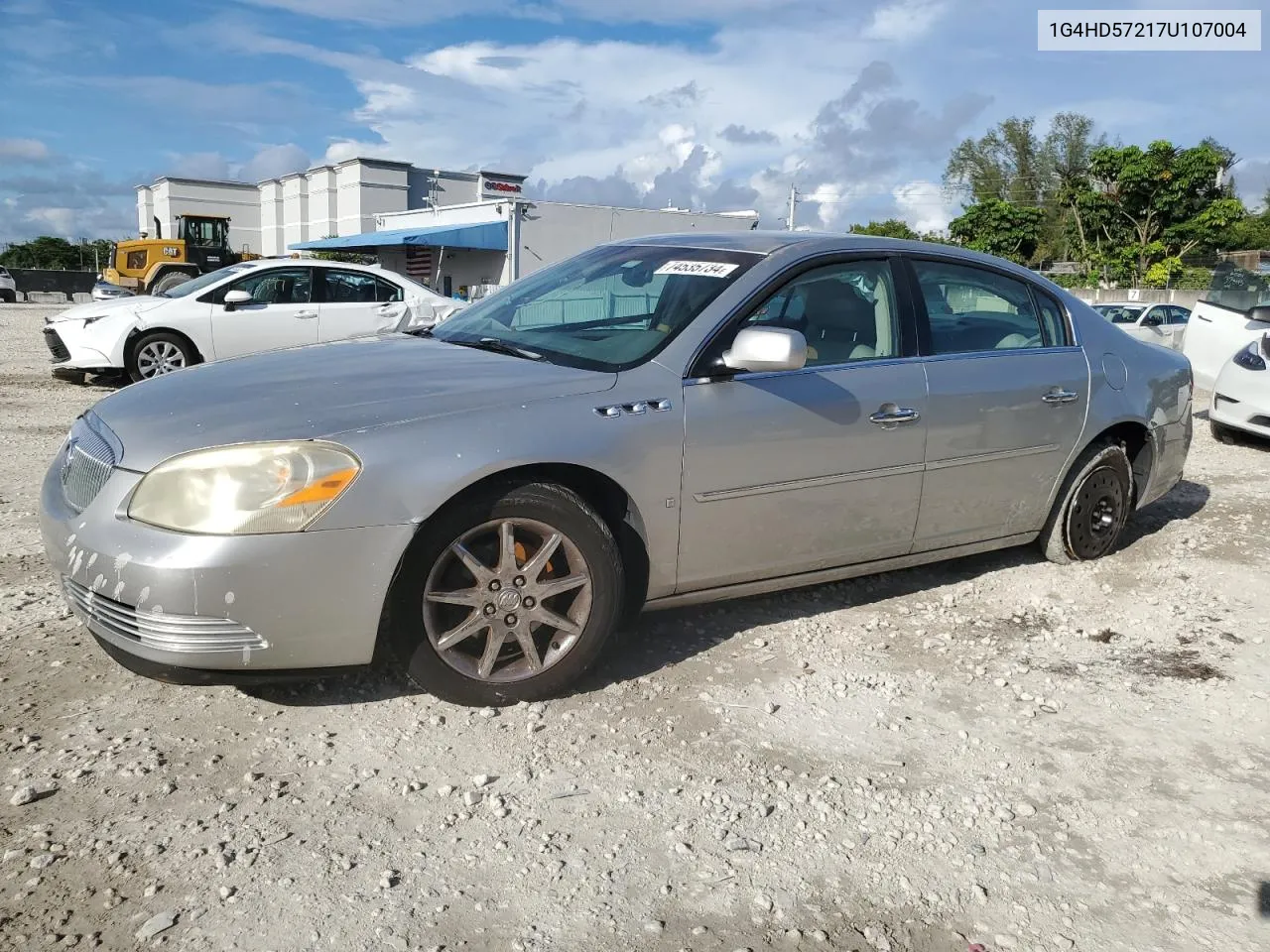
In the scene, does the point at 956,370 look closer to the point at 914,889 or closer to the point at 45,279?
the point at 914,889

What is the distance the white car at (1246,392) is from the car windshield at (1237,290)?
81 centimetres

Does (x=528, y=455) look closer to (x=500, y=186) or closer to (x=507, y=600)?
(x=507, y=600)

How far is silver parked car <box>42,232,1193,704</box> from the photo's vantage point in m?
2.90

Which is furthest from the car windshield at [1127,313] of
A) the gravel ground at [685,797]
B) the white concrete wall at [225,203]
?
the white concrete wall at [225,203]

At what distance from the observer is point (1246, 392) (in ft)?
29.1

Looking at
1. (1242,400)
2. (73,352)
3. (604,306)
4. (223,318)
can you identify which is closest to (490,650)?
(604,306)

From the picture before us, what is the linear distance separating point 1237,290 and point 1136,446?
229 inches

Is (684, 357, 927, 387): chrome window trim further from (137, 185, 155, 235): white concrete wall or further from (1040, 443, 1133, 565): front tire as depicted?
(137, 185, 155, 235): white concrete wall

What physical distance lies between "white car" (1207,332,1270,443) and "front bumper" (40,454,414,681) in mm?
8291

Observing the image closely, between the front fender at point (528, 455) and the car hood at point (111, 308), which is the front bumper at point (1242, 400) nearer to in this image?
the front fender at point (528, 455)

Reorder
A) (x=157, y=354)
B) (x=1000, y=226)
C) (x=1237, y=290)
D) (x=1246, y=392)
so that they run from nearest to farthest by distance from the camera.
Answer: (x=1246, y=392) → (x=1237, y=290) → (x=157, y=354) → (x=1000, y=226)

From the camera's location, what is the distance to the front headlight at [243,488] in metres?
2.85

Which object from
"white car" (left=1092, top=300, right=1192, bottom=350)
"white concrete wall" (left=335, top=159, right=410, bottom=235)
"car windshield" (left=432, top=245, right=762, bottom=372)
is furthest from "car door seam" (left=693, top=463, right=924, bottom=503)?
"white concrete wall" (left=335, top=159, right=410, bottom=235)

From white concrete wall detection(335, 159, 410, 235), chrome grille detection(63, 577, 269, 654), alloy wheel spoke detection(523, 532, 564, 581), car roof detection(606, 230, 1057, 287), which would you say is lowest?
chrome grille detection(63, 577, 269, 654)
